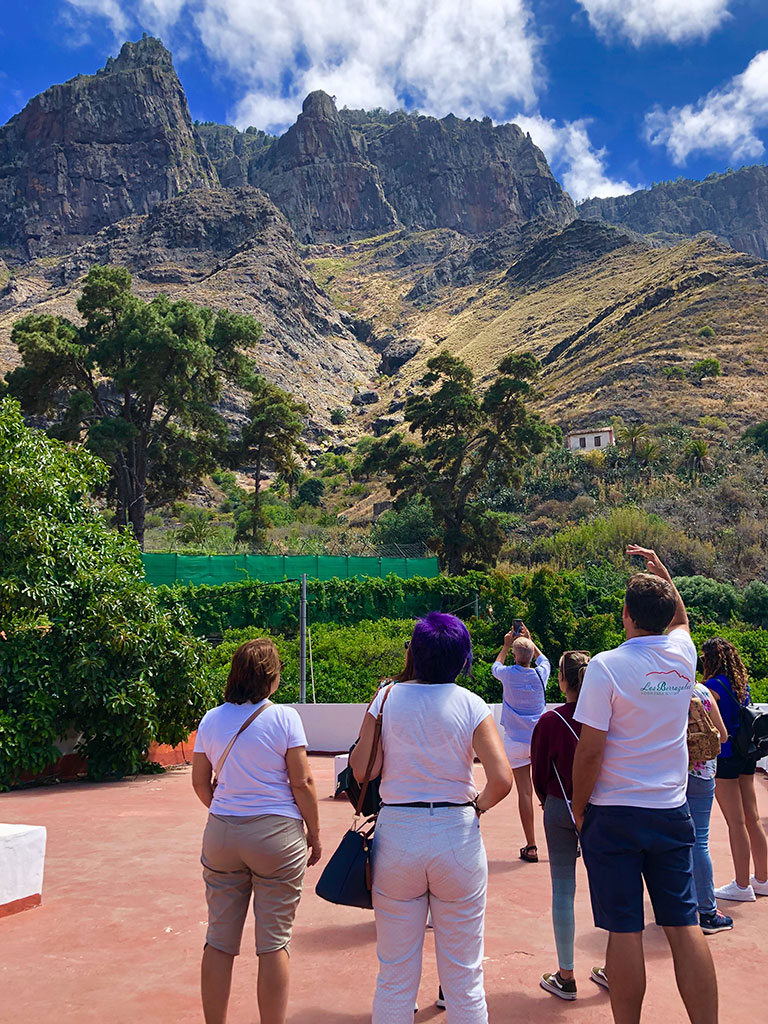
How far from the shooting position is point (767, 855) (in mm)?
5258

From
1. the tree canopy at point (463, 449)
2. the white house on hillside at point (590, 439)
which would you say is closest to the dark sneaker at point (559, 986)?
the tree canopy at point (463, 449)

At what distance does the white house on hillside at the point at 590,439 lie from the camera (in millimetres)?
48062

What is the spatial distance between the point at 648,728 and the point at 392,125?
197726mm

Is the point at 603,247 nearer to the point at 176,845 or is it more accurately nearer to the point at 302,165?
the point at 302,165

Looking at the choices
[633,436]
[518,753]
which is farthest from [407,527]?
[518,753]

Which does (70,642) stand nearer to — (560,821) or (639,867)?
(560,821)

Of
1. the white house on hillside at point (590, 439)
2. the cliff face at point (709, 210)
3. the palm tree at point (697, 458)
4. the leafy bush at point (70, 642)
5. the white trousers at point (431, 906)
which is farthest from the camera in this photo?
the cliff face at point (709, 210)

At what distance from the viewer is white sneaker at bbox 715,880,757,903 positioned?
16.5ft

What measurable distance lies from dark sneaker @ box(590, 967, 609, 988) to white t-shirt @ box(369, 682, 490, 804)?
5.43 ft

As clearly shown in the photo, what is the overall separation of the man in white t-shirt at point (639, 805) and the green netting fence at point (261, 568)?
22409 mm

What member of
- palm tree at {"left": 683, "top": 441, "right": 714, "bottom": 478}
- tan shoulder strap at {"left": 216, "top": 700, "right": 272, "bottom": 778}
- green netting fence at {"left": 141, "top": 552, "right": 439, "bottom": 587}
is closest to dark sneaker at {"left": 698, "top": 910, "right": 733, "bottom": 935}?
tan shoulder strap at {"left": 216, "top": 700, "right": 272, "bottom": 778}

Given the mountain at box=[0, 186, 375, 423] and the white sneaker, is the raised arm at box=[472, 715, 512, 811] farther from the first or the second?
the mountain at box=[0, 186, 375, 423]

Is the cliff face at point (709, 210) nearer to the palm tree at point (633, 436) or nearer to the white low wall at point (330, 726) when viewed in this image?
the palm tree at point (633, 436)

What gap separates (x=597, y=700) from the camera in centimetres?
308
